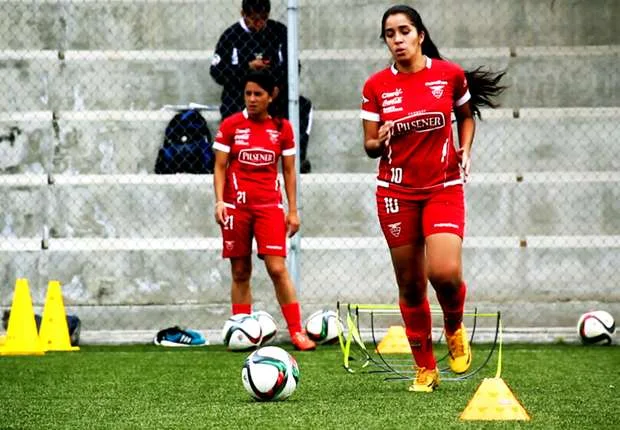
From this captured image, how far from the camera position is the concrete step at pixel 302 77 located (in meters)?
13.0

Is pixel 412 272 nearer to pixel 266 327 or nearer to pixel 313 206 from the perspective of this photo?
pixel 266 327

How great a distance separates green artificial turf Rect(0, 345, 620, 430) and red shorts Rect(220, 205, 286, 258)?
0.82 meters

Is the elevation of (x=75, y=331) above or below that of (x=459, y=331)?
below

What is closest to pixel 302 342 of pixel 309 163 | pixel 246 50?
pixel 309 163

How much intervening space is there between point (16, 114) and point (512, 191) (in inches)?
187

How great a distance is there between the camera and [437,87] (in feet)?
22.6

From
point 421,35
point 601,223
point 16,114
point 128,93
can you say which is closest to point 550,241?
point 601,223

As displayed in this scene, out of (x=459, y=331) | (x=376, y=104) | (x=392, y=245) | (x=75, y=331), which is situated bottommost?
(x=75, y=331)

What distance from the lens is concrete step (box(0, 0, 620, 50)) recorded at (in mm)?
13094

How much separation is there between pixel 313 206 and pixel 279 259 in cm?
229

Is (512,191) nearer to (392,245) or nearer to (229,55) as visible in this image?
(229,55)

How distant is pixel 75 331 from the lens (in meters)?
11.2

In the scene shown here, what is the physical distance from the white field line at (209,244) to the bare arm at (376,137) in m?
5.42

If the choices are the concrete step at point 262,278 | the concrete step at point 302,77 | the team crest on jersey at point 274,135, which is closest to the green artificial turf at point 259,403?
the team crest on jersey at point 274,135
